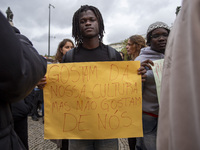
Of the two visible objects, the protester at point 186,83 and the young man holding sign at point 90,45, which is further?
the young man holding sign at point 90,45

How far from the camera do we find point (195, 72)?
0.52m

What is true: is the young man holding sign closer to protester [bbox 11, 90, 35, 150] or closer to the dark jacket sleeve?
protester [bbox 11, 90, 35, 150]

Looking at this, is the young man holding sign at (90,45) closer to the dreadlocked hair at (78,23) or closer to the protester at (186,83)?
the dreadlocked hair at (78,23)

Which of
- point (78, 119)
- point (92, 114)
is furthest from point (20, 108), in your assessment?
point (92, 114)

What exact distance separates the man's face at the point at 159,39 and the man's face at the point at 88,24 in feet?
2.36

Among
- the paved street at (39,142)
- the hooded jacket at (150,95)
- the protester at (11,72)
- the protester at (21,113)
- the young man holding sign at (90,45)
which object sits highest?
the young man holding sign at (90,45)

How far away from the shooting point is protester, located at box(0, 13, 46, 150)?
24.7 inches

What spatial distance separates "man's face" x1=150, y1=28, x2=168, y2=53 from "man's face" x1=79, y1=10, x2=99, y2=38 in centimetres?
72

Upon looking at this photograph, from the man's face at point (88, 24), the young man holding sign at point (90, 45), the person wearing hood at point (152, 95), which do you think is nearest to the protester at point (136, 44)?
the person wearing hood at point (152, 95)

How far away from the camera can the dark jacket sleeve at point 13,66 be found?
625 millimetres

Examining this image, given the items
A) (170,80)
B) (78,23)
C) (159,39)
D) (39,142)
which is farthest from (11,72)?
(39,142)

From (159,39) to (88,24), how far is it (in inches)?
33.9

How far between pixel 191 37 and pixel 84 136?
4.36ft

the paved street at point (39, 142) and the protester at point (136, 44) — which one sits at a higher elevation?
the protester at point (136, 44)
